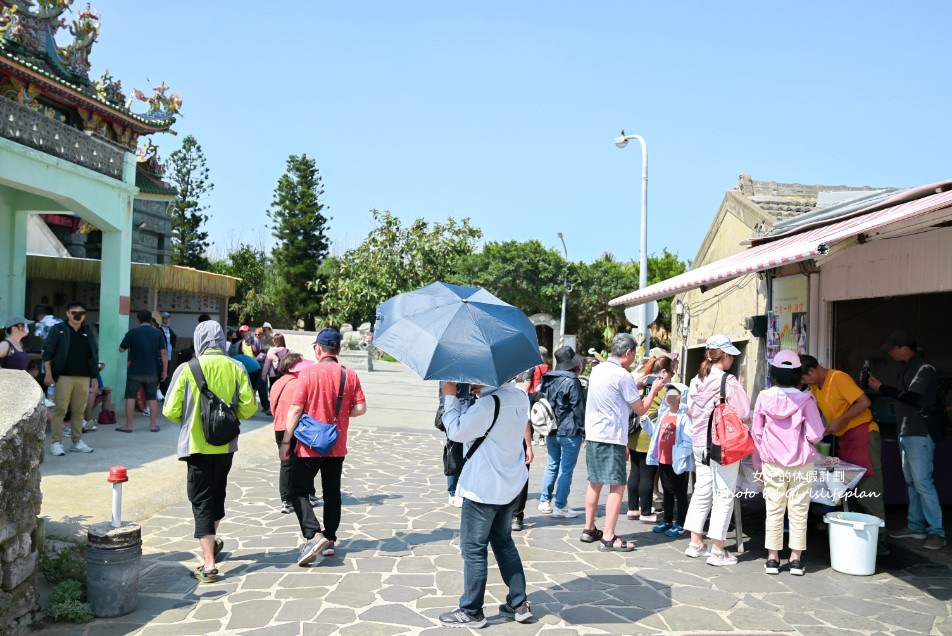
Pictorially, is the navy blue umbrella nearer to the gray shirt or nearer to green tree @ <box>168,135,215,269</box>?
the gray shirt

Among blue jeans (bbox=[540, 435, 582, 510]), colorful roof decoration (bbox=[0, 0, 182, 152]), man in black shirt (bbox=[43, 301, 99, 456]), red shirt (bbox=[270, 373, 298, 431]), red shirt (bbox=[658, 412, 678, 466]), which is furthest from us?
colorful roof decoration (bbox=[0, 0, 182, 152])

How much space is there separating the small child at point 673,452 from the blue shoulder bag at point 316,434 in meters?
2.90

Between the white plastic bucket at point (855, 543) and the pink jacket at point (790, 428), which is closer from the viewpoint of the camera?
the pink jacket at point (790, 428)

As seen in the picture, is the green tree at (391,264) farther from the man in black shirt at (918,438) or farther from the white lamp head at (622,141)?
the man in black shirt at (918,438)

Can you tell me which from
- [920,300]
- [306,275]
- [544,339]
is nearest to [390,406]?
Result: [920,300]

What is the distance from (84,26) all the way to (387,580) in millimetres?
16125

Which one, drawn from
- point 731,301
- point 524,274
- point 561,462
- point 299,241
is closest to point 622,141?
point 731,301

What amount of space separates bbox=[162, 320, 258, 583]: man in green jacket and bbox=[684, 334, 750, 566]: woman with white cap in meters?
3.46

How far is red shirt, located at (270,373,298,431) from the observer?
6.55m

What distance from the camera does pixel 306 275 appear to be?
45.0 metres

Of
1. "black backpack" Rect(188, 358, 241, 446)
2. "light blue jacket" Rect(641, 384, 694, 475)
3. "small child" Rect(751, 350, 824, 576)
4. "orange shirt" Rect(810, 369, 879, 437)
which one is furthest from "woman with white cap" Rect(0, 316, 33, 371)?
"orange shirt" Rect(810, 369, 879, 437)

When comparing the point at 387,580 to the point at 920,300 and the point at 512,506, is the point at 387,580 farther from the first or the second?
the point at 920,300

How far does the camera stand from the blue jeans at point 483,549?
4.13 meters


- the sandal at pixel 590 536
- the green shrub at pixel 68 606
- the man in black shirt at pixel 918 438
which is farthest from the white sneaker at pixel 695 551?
the green shrub at pixel 68 606
